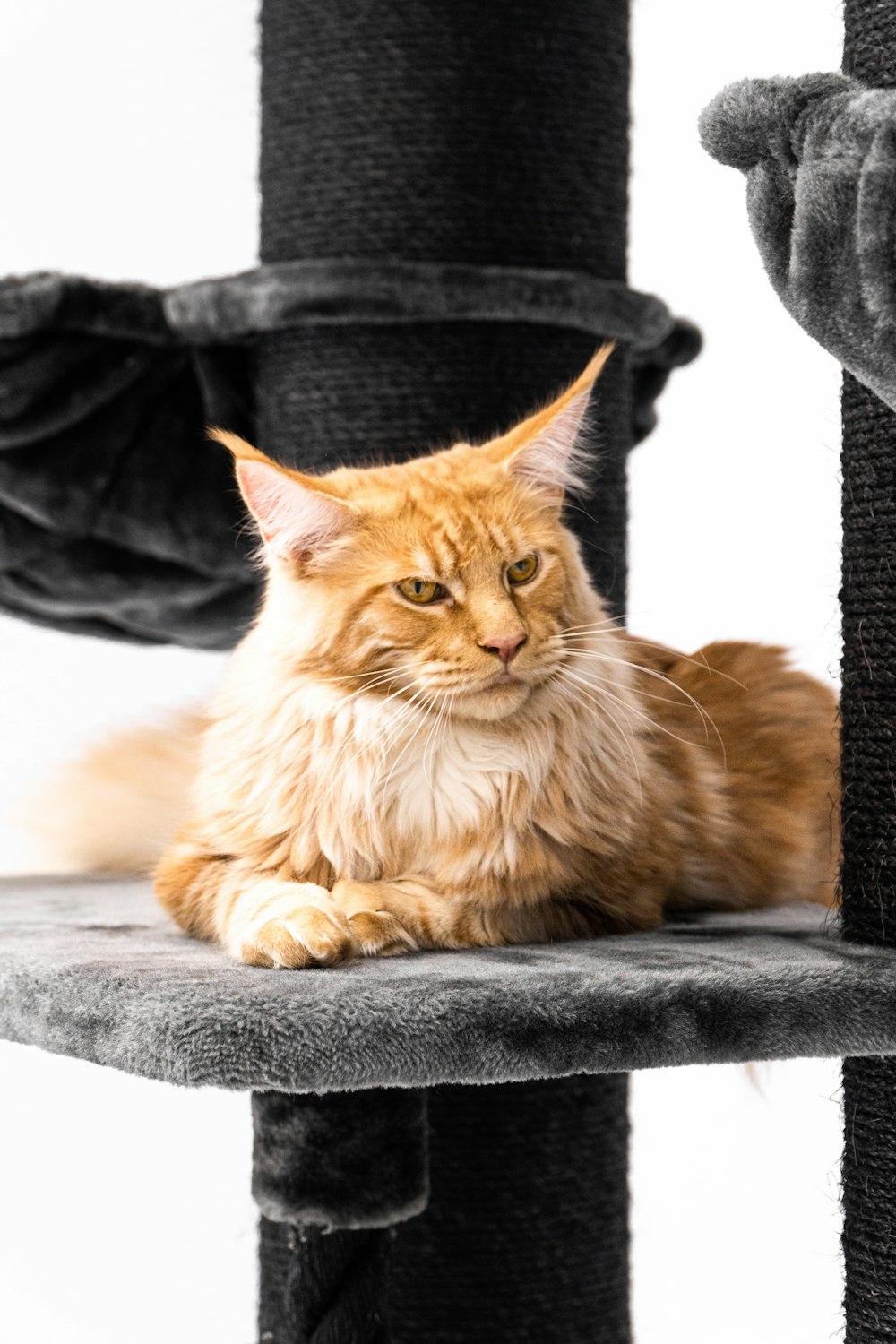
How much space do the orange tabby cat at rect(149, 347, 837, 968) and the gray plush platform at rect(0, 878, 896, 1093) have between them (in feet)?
0.28

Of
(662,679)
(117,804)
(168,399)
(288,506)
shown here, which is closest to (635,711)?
(662,679)

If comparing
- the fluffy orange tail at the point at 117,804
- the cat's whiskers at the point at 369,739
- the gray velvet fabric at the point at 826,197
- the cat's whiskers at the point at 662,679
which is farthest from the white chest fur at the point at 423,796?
the fluffy orange tail at the point at 117,804

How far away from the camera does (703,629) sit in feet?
8.75

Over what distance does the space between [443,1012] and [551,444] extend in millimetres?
603

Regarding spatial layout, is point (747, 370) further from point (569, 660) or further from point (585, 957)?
point (585, 957)

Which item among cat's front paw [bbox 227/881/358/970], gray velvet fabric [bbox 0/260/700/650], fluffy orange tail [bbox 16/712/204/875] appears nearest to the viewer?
cat's front paw [bbox 227/881/358/970]

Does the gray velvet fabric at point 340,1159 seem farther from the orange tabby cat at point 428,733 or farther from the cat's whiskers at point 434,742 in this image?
the cat's whiskers at point 434,742

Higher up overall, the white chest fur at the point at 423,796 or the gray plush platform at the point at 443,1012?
the white chest fur at the point at 423,796

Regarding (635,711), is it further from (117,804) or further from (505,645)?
(117,804)

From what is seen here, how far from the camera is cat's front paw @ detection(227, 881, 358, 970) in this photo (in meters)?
1.24

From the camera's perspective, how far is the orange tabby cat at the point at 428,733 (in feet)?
4.46

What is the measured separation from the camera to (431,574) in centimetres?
137

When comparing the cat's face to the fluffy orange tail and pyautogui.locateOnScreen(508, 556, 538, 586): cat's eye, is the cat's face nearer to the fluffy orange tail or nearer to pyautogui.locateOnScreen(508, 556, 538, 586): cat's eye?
pyautogui.locateOnScreen(508, 556, 538, 586): cat's eye

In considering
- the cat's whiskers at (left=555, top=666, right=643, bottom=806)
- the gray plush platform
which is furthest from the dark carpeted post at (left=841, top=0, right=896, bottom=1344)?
the cat's whiskers at (left=555, top=666, right=643, bottom=806)
